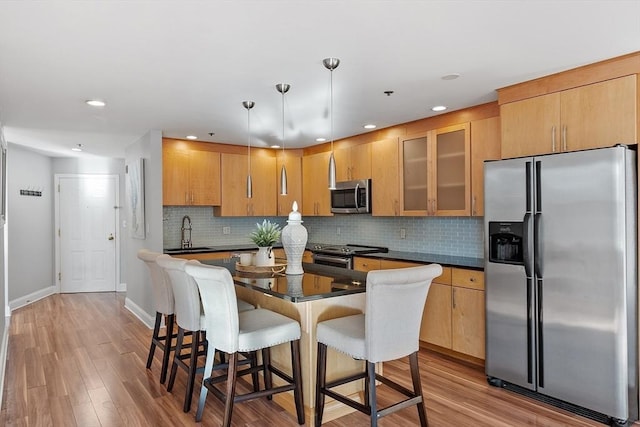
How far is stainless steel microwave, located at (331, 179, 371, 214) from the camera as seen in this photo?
5.21 meters

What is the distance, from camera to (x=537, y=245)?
3037mm

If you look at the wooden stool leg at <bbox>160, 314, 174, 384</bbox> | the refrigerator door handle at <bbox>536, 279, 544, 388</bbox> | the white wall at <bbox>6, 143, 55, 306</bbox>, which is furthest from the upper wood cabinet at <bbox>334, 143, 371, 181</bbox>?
the white wall at <bbox>6, 143, 55, 306</bbox>

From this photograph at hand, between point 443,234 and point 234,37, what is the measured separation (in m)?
3.24

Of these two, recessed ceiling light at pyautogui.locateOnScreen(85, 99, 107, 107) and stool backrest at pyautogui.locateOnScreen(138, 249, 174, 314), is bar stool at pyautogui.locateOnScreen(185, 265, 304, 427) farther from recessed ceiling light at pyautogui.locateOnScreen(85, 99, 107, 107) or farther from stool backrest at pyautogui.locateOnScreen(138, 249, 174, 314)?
recessed ceiling light at pyautogui.locateOnScreen(85, 99, 107, 107)

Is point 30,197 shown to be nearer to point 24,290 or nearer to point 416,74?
point 24,290

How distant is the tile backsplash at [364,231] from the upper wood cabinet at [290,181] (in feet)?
1.76

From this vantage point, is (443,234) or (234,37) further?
(443,234)

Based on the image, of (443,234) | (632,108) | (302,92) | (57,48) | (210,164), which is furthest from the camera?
(210,164)

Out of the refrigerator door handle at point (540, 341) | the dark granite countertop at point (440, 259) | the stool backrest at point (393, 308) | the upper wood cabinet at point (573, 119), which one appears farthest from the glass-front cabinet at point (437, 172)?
the stool backrest at point (393, 308)

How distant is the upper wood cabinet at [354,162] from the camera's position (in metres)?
5.28

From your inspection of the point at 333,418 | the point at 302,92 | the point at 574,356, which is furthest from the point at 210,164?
the point at 574,356

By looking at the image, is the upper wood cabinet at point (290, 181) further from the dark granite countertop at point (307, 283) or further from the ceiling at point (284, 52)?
the dark granite countertop at point (307, 283)

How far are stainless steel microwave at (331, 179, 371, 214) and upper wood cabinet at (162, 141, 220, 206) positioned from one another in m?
1.72

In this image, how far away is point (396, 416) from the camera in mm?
2877
